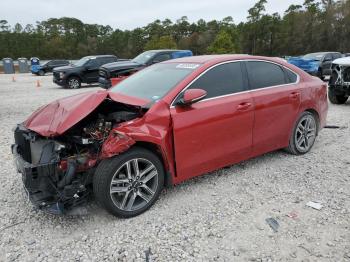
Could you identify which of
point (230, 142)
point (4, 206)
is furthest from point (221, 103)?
point (4, 206)

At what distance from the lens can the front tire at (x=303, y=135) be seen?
499cm

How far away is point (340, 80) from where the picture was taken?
8.86 m

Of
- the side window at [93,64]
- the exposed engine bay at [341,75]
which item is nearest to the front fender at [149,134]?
the exposed engine bay at [341,75]

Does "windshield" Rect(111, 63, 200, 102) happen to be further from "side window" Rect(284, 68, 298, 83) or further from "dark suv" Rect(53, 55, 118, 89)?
"dark suv" Rect(53, 55, 118, 89)

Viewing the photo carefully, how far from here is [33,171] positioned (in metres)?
3.06

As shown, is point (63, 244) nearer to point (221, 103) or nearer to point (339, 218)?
point (221, 103)

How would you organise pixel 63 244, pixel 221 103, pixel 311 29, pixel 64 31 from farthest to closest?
pixel 64 31 → pixel 311 29 → pixel 221 103 → pixel 63 244

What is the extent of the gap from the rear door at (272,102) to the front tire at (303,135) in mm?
168

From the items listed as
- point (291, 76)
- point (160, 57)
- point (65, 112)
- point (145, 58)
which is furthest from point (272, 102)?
point (145, 58)

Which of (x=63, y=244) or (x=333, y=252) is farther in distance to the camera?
(x=63, y=244)

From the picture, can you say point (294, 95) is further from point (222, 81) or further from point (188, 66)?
point (188, 66)

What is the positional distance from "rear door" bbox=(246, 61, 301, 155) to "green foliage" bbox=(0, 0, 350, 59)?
4650 cm

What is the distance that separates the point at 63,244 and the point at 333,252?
2.45 m

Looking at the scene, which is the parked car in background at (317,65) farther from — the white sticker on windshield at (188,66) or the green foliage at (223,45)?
the green foliage at (223,45)
